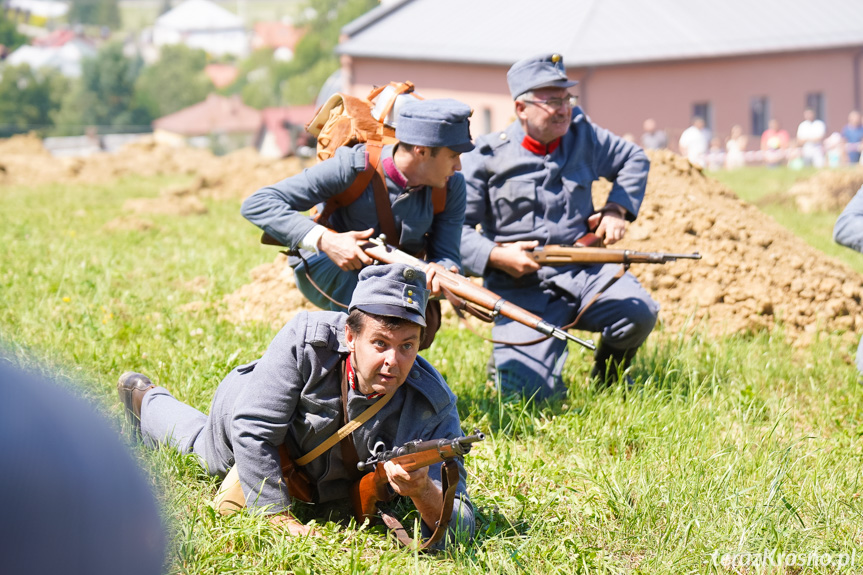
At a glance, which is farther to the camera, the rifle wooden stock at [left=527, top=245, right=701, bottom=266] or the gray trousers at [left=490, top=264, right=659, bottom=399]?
the gray trousers at [left=490, top=264, right=659, bottom=399]

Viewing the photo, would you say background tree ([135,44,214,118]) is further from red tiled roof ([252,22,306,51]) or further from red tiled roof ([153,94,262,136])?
red tiled roof ([252,22,306,51])

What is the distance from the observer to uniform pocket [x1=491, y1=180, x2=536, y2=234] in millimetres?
6039

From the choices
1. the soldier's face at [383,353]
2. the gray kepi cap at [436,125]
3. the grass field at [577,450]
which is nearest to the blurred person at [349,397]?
the soldier's face at [383,353]

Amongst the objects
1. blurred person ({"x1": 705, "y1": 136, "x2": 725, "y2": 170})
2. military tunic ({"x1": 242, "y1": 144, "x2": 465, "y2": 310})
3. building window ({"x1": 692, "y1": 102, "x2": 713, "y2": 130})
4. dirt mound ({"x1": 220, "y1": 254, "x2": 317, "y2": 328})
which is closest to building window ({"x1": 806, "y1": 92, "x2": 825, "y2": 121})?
building window ({"x1": 692, "y1": 102, "x2": 713, "y2": 130})

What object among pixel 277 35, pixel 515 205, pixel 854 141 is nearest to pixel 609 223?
pixel 515 205

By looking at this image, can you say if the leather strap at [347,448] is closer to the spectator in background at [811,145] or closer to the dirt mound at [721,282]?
the dirt mound at [721,282]

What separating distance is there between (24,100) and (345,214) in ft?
303

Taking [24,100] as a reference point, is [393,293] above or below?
above

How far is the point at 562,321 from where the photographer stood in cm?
613

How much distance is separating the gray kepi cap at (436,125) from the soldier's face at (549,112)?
42.4 inches

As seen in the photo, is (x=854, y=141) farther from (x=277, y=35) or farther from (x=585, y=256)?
(x=277, y=35)

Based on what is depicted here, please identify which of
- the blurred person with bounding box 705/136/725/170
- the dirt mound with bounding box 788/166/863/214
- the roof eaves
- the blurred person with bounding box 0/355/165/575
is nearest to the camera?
the blurred person with bounding box 0/355/165/575

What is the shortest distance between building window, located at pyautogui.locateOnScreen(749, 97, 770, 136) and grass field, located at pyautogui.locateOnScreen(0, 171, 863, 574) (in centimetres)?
3548

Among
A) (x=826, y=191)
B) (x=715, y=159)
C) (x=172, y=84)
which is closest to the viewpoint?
(x=826, y=191)
